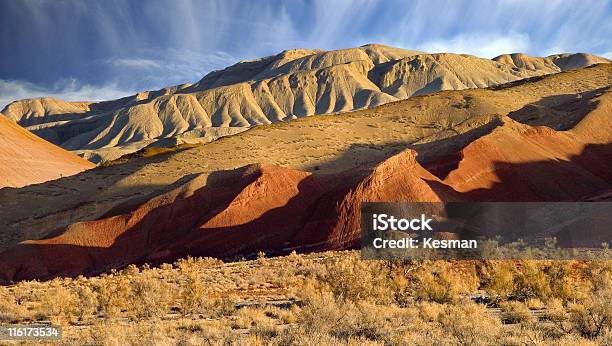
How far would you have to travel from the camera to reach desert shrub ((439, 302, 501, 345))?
37.3ft

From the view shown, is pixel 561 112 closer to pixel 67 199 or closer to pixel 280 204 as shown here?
pixel 280 204

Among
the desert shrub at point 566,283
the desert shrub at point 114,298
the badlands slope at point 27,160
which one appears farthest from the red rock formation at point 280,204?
the badlands slope at point 27,160

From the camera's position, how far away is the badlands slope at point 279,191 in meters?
35.9

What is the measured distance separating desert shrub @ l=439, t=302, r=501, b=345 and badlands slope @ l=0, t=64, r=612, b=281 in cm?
1771

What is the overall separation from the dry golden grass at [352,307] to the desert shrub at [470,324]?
0.03 m

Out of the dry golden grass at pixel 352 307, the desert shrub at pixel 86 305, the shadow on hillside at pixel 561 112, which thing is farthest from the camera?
the shadow on hillside at pixel 561 112


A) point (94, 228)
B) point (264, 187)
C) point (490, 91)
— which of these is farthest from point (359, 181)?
point (490, 91)

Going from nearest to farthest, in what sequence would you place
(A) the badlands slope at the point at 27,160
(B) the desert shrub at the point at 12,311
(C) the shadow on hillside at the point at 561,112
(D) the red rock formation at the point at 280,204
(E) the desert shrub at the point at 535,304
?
(E) the desert shrub at the point at 535,304
(B) the desert shrub at the point at 12,311
(D) the red rock formation at the point at 280,204
(C) the shadow on hillside at the point at 561,112
(A) the badlands slope at the point at 27,160

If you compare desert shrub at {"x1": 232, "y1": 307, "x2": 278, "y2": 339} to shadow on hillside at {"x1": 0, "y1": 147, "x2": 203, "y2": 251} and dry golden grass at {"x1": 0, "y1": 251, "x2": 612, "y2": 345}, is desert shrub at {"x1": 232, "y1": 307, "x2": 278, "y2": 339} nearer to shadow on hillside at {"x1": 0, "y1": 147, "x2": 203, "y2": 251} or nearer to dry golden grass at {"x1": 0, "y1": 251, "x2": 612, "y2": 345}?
dry golden grass at {"x1": 0, "y1": 251, "x2": 612, "y2": 345}

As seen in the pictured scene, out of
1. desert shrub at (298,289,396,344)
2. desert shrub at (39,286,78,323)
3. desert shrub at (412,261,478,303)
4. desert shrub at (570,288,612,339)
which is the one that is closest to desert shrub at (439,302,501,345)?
desert shrub at (298,289,396,344)

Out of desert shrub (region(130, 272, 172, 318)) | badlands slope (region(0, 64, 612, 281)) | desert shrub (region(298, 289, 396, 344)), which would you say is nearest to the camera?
desert shrub (region(298, 289, 396, 344))

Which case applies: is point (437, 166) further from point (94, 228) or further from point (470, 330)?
point (470, 330)

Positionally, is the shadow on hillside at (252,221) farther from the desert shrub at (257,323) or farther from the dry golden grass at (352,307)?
the desert shrub at (257,323)

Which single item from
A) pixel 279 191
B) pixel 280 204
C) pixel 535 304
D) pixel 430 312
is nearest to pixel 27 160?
pixel 279 191
